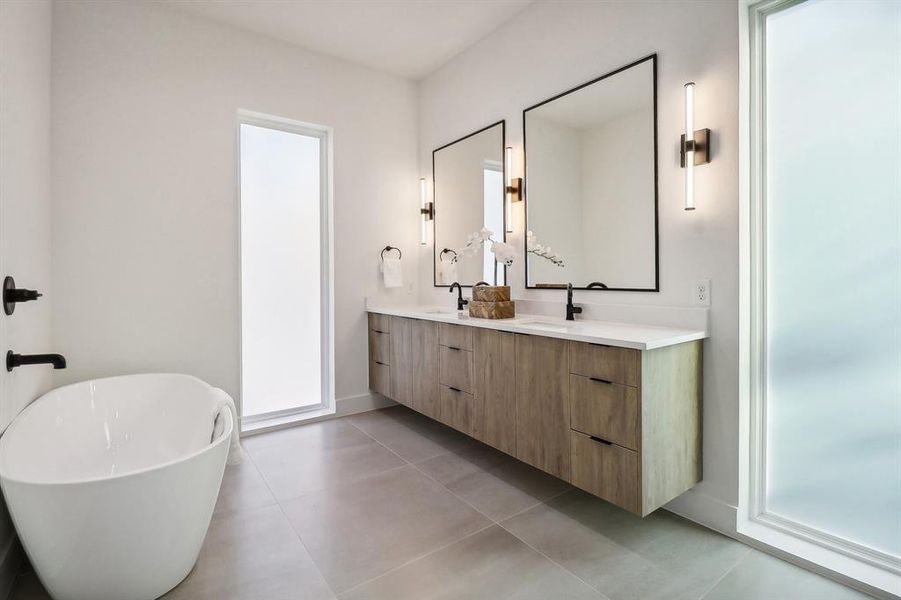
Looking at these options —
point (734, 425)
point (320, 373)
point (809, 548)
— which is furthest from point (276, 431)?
point (809, 548)

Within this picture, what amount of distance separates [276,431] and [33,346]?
1.55 meters

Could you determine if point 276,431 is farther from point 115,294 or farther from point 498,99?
point 498,99

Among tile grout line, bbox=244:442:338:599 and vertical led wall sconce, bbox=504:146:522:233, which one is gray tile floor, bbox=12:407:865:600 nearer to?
tile grout line, bbox=244:442:338:599

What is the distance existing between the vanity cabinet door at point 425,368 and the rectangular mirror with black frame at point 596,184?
770 mm

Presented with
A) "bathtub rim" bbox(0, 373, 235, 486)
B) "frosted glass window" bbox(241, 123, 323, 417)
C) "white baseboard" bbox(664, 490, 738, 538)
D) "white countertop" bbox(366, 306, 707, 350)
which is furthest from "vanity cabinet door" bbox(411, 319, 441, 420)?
"white baseboard" bbox(664, 490, 738, 538)

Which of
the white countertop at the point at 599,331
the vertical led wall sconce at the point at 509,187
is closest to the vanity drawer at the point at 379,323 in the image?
the white countertop at the point at 599,331

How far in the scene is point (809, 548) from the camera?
5.78ft

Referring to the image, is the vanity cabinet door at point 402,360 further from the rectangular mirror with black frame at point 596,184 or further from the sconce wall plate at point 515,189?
the sconce wall plate at point 515,189

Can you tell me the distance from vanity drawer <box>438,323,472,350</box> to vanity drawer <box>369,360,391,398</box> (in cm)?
85

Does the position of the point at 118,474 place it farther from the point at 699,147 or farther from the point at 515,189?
the point at 699,147

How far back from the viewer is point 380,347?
3609mm

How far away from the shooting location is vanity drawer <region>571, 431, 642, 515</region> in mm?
1766

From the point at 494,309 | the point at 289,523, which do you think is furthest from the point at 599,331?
the point at 289,523

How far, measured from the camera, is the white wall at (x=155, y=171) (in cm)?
260
